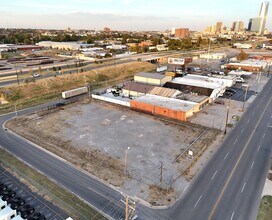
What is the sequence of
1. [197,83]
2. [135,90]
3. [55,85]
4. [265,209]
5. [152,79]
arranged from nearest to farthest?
[265,209] → [135,90] → [197,83] → [55,85] → [152,79]

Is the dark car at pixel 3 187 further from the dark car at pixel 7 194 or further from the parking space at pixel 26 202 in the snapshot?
the dark car at pixel 7 194

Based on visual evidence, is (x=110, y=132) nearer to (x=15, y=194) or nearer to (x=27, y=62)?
(x=15, y=194)

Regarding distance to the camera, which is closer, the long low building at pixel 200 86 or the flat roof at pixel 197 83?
the long low building at pixel 200 86

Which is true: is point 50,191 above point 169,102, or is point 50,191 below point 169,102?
below

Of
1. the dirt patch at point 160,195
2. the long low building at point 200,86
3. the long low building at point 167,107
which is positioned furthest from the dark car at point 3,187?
the long low building at point 200,86

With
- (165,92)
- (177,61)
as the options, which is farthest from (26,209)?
(177,61)

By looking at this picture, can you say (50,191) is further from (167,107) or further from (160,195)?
(167,107)

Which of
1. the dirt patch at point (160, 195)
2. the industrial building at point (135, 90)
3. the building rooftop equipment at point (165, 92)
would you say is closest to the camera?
the dirt patch at point (160, 195)
